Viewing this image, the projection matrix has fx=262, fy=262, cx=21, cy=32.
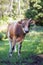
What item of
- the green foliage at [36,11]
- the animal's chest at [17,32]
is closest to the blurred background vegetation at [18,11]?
the green foliage at [36,11]

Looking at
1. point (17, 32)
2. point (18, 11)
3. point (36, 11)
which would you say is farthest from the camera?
point (18, 11)

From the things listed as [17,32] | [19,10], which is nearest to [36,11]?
[19,10]

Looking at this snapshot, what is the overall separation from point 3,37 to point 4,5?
23.4m

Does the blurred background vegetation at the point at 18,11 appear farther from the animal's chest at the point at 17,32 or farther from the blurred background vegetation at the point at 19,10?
the animal's chest at the point at 17,32

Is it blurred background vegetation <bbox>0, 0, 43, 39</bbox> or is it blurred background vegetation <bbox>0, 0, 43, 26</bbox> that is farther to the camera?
blurred background vegetation <bbox>0, 0, 43, 26</bbox>

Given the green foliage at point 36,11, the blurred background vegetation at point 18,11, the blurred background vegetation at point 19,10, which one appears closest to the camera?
the green foliage at point 36,11

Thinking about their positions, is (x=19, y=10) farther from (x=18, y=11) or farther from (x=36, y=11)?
(x=36, y=11)

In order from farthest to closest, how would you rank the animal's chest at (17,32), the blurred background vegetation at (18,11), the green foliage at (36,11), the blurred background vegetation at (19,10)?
the blurred background vegetation at (19,10), the blurred background vegetation at (18,11), the green foliage at (36,11), the animal's chest at (17,32)

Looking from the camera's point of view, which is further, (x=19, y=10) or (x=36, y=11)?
(x=19, y=10)

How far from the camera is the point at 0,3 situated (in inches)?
1699

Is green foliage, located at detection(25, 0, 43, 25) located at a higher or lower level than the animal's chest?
lower

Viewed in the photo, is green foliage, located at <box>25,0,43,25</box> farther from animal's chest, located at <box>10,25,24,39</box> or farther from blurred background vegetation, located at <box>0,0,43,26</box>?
animal's chest, located at <box>10,25,24,39</box>

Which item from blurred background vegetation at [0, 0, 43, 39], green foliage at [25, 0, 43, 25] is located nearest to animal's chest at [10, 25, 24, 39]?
blurred background vegetation at [0, 0, 43, 39]

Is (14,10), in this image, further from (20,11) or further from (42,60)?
(42,60)
